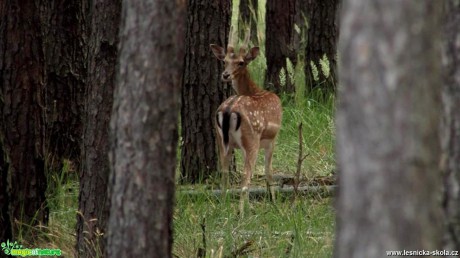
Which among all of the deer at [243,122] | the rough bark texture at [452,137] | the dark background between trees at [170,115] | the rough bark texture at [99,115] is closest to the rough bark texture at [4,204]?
the dark background between trees at [170,115]

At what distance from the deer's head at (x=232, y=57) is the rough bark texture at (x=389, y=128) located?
6.37 metres

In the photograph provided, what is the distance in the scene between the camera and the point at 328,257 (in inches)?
261

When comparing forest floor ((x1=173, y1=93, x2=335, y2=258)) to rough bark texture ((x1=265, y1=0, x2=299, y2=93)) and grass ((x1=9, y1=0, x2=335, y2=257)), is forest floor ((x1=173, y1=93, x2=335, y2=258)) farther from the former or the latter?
rough bark texture ((x1=265, y1=0, x2=299, y2=93))

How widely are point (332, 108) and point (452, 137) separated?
7.30 meters

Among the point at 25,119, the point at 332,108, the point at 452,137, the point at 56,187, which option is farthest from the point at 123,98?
the point at 332,108

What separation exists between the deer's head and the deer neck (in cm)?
7

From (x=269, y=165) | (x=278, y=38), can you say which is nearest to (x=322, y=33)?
(x=278, y=38)

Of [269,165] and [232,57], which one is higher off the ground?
[232,57]

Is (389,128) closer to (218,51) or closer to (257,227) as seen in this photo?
(257,227)

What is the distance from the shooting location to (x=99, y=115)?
689 centimetres

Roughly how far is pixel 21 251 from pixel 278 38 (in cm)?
693

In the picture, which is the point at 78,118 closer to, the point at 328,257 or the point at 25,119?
the point at 25,119

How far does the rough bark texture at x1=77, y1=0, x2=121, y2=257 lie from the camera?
22.4 feet

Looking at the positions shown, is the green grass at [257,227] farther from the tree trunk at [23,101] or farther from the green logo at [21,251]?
the tree trunk at [23,101]
